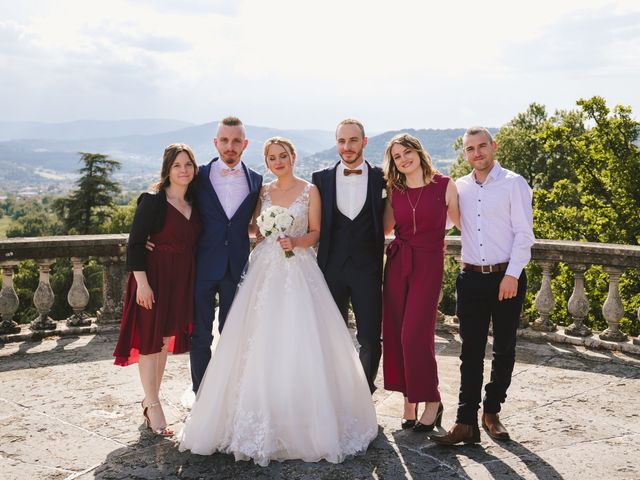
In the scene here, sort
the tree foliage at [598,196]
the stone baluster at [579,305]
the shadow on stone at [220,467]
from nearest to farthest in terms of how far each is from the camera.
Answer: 1. the shadow on stone at [220,467]
2. the stone baluster at [579,305]
3. the tree foliage at [598,196]

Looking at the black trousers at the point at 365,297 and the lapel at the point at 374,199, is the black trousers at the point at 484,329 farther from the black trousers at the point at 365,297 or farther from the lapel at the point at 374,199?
the lapel at the point at 374,199

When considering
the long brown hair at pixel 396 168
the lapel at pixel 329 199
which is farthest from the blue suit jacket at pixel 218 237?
the long brown hair at pixel 396 168

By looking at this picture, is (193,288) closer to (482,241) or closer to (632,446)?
(482,241)

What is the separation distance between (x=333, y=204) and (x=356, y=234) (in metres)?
0.29

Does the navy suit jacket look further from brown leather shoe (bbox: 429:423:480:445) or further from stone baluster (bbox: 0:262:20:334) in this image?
stone baluster (bbox: 0:262:20:334)

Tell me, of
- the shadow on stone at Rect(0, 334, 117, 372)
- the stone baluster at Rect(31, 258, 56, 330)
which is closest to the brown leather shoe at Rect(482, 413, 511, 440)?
the shadow on stone at Rect(0, 334, 117, 372)

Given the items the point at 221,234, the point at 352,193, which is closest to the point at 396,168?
the point at 352,193

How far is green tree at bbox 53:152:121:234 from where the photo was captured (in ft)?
141

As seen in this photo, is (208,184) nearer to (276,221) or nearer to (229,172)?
(229,172)

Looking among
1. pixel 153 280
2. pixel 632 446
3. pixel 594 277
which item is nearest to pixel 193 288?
pixel 153 280

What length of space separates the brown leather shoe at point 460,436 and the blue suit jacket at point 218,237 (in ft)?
6.22

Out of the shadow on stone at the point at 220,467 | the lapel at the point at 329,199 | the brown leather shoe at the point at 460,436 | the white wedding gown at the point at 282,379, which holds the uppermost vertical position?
the lapel at the point at 329,199

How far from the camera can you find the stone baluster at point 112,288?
6.86m

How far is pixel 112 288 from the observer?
22.7ft
